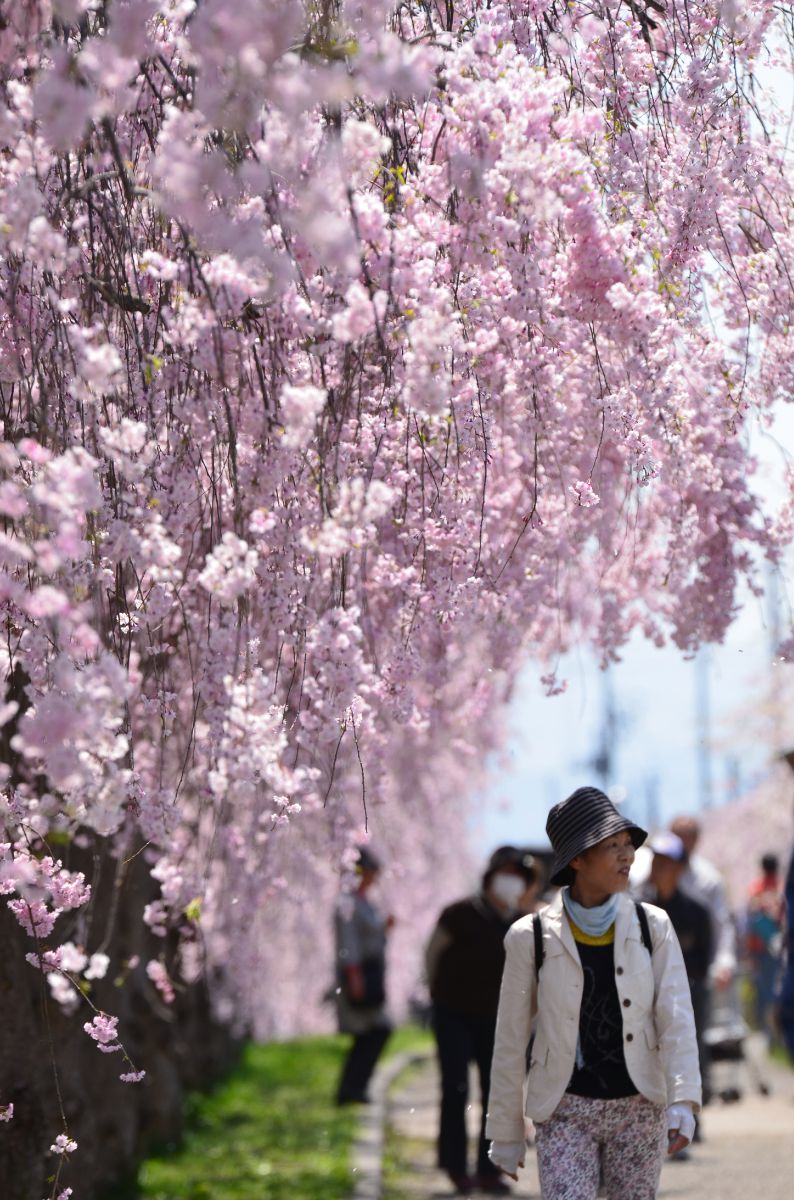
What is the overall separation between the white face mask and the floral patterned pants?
4297 mm

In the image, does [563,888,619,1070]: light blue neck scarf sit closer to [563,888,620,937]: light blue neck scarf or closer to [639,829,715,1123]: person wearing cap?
[563,888,620,937]: light blue neck scarf

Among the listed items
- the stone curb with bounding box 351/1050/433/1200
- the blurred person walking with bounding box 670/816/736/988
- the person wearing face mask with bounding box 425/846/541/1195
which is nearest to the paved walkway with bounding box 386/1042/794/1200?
the stone curb with bounding box 351/1050/433/1200

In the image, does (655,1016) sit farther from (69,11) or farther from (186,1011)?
(186,1011)

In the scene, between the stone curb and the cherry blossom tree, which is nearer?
the cherry blossom tree

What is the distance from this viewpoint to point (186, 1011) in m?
15.0

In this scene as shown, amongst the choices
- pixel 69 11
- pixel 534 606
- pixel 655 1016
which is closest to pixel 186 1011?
pixel 534 606

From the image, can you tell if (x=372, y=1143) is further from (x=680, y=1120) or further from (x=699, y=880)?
(x=680, y=1120)

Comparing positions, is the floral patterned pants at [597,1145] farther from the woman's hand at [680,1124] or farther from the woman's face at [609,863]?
the woman's face at [609,863]

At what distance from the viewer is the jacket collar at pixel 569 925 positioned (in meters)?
5.48

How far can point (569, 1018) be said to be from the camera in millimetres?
5391

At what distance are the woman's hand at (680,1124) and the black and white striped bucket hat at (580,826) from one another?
0.71m

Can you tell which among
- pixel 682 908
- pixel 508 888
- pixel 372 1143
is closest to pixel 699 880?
pixel 682 908

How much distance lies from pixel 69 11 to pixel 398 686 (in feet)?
9.26

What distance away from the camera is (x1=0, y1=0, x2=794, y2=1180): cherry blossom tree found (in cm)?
422
